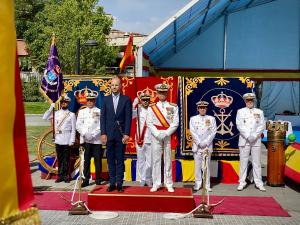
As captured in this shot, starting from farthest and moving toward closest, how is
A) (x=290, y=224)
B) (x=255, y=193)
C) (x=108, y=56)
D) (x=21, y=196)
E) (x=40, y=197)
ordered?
(x=108, y=56) → (x=255, y=193) → (x=40, y=197) → (x=290, y=224) → (x=21, y=196)

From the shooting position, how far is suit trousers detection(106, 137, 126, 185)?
677 centimetres

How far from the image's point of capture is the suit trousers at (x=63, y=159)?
8.69 metres

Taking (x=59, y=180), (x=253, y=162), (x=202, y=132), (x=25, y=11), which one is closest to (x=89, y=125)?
(x=59, y=180)

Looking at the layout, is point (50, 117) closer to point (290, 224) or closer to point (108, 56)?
point (290, 224)

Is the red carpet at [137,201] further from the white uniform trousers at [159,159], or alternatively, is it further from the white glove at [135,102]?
the white glove at [135,102]

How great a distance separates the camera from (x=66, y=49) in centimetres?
2530

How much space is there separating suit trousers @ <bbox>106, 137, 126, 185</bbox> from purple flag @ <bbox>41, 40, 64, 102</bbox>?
243 centimetres

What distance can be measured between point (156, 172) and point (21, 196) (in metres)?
4.99

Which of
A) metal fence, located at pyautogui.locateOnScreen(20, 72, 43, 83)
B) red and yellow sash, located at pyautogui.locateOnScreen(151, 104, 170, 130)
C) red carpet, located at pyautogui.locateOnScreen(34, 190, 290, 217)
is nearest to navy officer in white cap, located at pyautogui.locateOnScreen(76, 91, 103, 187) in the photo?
Answer: red carpet, located at pyautogui.locateOnScreen(34, 190, 290, 217)

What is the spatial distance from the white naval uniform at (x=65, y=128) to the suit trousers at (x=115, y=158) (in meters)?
1.90

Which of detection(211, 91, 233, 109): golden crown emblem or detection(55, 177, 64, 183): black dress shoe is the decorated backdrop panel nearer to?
detection(211, 91, 233, 109): golden crown emblem

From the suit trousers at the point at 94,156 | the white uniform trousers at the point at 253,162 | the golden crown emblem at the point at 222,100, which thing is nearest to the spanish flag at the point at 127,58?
the suit trousers at the point at 94,156

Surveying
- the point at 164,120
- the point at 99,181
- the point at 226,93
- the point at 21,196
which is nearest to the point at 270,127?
the point at 226,93

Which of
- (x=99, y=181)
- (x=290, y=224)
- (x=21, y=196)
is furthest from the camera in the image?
(x=99, y=181)
